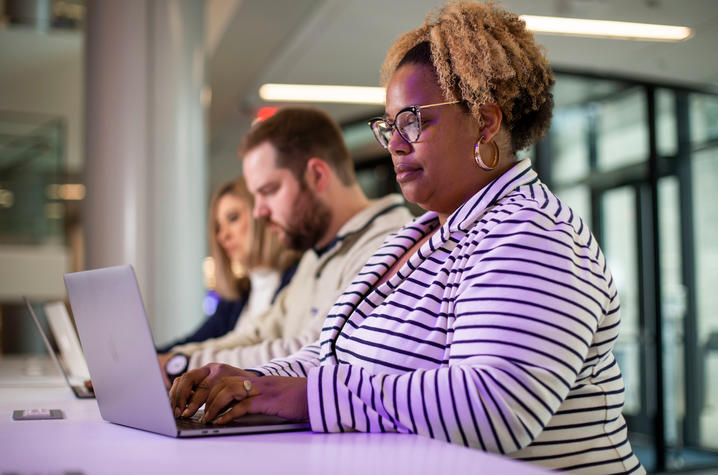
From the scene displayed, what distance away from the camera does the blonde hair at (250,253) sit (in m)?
2.77

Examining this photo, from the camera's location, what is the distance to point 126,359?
1.02 m

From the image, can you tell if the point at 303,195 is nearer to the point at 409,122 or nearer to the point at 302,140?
the point at 302,140

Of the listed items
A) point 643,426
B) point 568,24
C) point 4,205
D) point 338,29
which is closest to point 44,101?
point 4,205

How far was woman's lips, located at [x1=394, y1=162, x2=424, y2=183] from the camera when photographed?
49.9 inches

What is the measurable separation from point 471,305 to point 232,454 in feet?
1.18

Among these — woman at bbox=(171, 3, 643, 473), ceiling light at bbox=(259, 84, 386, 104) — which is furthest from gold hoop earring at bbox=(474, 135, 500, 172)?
ceiling light at bbox=(259, 84, 386, 104)

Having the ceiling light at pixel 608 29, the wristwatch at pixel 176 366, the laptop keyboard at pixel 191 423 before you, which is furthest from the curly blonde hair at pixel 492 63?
the ceiling light at pixel 608 29

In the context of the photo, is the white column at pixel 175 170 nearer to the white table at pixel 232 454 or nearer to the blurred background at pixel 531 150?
the blurred background at pixel 531 150

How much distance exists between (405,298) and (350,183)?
3.90ft

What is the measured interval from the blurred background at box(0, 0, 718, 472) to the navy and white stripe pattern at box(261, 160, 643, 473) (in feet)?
6.74

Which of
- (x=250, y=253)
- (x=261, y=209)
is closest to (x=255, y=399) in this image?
(x=261, y=209)

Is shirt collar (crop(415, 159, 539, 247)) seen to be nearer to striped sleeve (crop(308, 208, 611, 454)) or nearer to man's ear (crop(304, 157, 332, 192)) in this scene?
striped sleeve (crop(308, 208, 611, 454))

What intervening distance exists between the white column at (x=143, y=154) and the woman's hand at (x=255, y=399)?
260 centimetres

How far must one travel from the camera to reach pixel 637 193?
5.06 m
